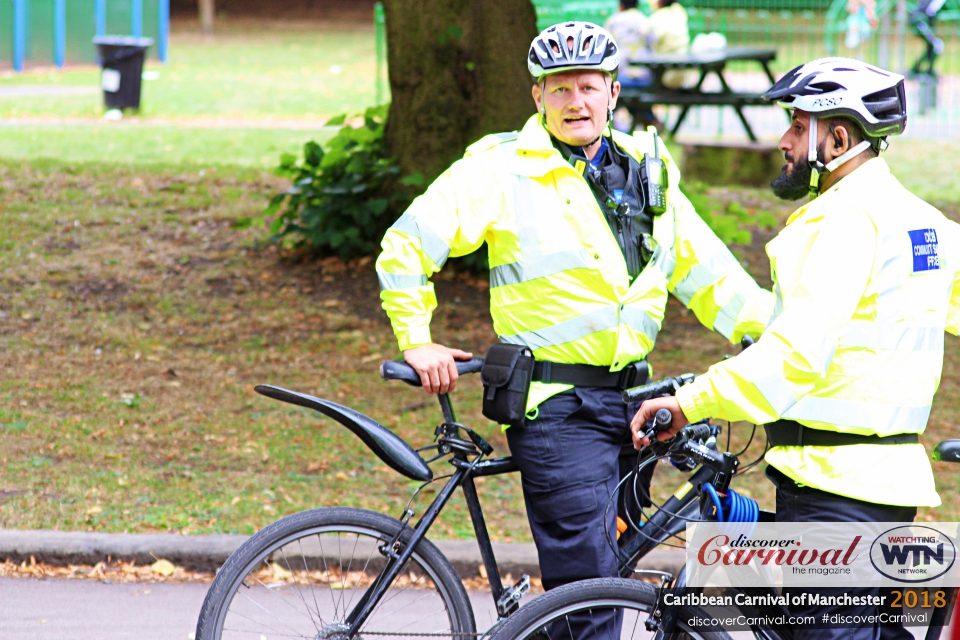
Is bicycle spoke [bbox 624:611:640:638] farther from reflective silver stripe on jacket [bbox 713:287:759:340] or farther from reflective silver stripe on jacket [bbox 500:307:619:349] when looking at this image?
reflective silver stripe on jacket [bbox 713:287:759:340]

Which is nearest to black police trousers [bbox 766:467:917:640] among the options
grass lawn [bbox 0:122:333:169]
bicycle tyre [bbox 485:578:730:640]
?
bicycle tyre [bbox 485:578:730:640]

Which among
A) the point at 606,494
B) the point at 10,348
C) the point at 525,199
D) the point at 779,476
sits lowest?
the point at 10,348

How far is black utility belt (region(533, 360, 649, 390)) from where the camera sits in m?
3.40

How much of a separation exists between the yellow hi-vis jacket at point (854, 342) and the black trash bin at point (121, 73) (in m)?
15.0

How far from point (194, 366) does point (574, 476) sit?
450 cm

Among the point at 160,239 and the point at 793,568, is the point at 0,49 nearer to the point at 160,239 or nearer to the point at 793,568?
the point at 160,239

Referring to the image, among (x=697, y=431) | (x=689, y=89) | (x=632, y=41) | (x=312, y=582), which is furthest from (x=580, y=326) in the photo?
(x=632, y=41)

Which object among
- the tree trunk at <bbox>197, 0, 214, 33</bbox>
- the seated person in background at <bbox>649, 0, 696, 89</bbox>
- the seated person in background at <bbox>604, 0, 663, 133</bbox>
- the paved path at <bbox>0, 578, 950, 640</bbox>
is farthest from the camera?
the tree trunk at <bbox>197, 0, 214, 33</bbox>

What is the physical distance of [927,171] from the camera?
13578mm

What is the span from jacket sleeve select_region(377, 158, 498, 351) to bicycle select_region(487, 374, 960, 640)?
0.70 meters

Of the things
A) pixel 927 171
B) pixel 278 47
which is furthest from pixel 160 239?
pixel 278 47

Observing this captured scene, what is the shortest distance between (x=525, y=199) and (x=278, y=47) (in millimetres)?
26990

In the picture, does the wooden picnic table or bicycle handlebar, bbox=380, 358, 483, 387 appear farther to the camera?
the wooden picnic table

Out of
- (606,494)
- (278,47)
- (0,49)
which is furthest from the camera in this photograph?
(278,47)
